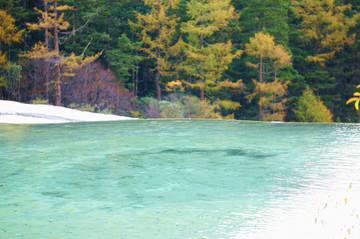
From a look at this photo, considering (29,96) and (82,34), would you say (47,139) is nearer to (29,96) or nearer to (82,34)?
(29,96)

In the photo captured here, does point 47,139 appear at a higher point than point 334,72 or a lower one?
lower

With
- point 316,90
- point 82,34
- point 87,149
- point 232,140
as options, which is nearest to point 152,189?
point 87,149

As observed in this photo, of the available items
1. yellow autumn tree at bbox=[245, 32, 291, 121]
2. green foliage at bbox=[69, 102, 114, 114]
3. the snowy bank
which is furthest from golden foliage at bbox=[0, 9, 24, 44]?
yellow autumn tree at bbox=[245, 32, 291, 121]

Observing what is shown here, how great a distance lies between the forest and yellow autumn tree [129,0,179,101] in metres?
0.07

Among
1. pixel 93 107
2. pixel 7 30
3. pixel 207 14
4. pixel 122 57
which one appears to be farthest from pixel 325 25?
pixel 7 30

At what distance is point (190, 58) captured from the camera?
2942cm

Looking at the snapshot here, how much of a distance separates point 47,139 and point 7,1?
16890 mm

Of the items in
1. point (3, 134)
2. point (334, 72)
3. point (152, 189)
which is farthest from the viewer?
point (334, 72)

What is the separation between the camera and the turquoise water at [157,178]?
427cm

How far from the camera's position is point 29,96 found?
71.8ft

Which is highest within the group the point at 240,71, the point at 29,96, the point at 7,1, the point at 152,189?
the point at 7,1

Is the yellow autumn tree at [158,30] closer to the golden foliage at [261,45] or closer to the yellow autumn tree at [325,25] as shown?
the golden foliage at [261,45]

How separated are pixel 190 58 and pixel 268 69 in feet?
17.7

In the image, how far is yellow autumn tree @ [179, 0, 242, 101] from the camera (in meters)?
28.2
